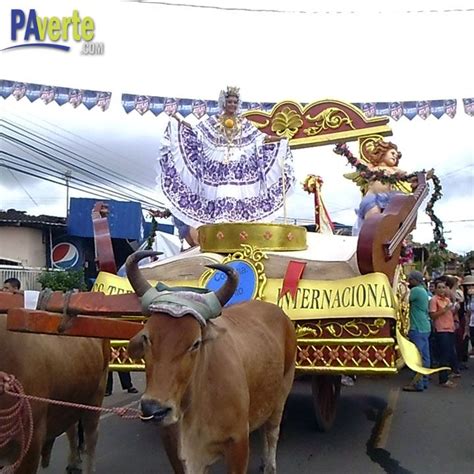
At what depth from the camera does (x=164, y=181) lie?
657 cm

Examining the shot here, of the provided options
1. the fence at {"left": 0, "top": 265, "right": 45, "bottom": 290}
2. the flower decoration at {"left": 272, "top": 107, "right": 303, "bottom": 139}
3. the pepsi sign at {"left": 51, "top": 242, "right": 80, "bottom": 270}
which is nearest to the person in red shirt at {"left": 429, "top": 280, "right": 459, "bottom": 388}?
the flower decoration at {"left": 272, "top": 107, "right": 303, "bottom": 139}

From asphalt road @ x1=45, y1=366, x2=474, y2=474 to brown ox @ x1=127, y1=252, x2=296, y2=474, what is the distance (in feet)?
3.58

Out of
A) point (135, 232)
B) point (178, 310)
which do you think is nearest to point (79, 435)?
point (178, 310)

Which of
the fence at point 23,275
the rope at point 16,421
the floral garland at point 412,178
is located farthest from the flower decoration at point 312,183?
the fence at point 23,275

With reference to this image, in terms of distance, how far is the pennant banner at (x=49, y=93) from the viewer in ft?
29.2

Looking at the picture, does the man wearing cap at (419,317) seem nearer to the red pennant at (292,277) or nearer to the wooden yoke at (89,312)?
the red pennant at (292,277)

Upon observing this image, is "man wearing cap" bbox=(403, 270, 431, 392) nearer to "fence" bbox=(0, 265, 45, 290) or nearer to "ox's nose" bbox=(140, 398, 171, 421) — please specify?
"ox's nose" bbox=(140, 398, 171, 421)

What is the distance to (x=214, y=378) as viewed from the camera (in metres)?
3.62

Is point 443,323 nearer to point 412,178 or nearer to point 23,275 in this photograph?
point 412,178

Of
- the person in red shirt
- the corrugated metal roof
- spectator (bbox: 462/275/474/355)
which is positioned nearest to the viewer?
the person in red shirt

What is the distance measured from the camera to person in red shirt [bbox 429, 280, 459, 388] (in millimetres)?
9945

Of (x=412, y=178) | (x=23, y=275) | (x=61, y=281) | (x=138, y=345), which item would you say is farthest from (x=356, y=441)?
(x=23, y=275)

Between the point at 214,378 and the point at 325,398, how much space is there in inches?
123

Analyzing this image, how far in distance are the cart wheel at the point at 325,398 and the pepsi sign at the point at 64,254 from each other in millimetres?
19516
